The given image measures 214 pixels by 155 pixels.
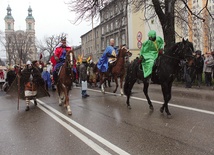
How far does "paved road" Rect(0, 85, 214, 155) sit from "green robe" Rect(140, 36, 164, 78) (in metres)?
1.34

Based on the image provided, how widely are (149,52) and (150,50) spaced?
7cm

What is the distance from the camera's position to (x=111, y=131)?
6.40m

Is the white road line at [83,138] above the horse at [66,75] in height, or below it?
below

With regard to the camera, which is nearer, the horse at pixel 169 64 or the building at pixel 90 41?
the horse at pixel 169 64

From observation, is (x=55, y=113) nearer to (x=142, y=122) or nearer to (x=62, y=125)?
(x=62, y=125)

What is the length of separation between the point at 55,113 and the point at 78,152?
4.12m

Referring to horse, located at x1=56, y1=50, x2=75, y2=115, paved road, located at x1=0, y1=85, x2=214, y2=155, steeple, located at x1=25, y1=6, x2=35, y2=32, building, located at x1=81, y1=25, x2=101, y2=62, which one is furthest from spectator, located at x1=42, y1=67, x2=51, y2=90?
steeple, located at x1=25, y1=6, x2=35, y2=32

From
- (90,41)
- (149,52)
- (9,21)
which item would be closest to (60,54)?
(149,52)

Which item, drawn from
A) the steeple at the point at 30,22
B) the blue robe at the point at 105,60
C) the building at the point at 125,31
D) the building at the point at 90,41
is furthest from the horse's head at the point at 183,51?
the steeple at the point at 30,22

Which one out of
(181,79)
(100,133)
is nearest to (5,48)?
(181,79)

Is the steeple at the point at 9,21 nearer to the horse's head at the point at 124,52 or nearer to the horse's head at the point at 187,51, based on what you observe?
the horse's head at the point at 124,52

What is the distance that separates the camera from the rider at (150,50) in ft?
27.2

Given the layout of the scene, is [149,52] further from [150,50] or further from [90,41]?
[90,41]

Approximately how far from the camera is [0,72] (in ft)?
69.8
